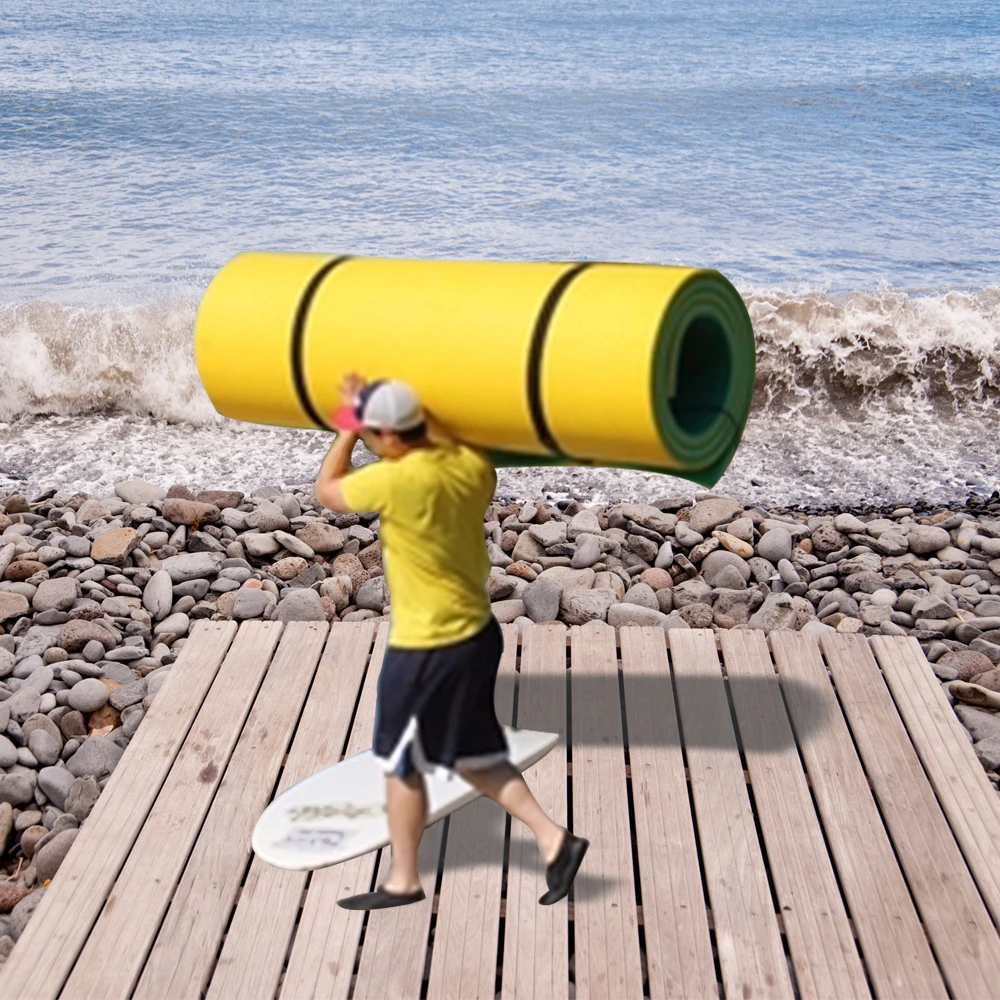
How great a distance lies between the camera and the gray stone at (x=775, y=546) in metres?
5.82

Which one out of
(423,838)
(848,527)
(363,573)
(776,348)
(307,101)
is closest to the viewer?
(423,838)

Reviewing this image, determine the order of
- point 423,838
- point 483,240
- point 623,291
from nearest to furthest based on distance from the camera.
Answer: point 623,291 → point 423,838 → point 483,240

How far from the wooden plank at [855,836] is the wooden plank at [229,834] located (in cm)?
155

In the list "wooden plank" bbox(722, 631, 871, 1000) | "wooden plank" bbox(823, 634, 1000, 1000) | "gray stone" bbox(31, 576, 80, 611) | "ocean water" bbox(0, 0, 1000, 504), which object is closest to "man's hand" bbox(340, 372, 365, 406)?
"wooden plank" bbox(722, 631, 871, 1000)

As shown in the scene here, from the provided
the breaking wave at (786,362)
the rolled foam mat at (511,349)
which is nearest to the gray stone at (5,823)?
the rolled foam mat at (511,349)

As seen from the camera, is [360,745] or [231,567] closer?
[360,745]

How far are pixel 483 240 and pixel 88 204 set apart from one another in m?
4.92

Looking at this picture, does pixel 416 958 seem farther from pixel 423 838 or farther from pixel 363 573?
pixel 363 573

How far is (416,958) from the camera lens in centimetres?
283

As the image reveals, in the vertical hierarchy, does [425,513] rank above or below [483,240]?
above

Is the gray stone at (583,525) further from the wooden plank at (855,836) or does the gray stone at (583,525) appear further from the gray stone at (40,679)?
the gray stone at (40,679)

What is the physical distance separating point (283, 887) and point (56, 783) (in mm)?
1404

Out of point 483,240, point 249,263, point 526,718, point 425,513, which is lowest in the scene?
point 483,240

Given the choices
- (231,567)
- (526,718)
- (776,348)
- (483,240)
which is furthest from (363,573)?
(483,240)
